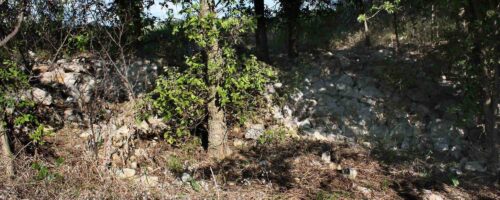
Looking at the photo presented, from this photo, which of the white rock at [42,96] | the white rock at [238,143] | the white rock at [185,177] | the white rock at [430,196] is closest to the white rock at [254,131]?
the white rock at [238,143]

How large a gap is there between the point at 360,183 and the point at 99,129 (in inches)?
160

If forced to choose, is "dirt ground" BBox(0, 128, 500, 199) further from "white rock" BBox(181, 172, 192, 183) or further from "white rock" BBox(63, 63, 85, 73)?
"white rock" BBox(63, 63, 85, 73)

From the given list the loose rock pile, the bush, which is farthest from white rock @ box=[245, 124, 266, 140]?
the loose rock pile

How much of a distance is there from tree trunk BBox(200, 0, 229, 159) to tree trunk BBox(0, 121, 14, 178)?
9.55 feet

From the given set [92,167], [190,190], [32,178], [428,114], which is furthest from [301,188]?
[428,114]

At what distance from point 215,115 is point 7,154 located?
307 cm

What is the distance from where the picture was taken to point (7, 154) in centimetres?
656

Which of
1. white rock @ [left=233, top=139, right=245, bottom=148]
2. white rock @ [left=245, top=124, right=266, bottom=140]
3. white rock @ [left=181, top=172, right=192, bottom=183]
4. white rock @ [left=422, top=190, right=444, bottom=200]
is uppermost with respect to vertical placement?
white rock @ [left=245, top=124, right=266, bottom=140]

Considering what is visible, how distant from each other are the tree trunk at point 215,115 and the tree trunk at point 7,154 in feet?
9.55

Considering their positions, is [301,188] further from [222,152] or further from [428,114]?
[428,114]

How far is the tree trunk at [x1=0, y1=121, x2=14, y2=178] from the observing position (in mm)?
6168

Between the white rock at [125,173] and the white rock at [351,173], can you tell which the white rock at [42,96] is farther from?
the white rock at [351,173]

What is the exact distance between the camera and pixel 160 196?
19.2 ft

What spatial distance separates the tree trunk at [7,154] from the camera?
20.2 feet
